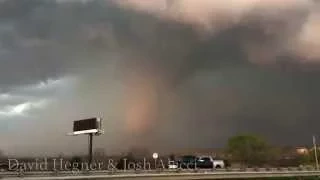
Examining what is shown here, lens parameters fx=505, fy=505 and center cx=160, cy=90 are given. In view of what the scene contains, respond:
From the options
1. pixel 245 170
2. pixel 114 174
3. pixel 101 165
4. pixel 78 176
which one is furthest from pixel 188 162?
pixel 78 176

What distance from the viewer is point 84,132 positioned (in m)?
143

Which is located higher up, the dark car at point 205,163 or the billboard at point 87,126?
the billboard at point 87,126

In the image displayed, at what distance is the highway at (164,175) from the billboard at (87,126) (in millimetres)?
29624

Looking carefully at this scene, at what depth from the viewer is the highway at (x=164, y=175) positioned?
95088mm

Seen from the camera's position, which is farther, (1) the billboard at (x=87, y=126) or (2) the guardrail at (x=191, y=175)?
(1) the billboard at (x=87, y=126)

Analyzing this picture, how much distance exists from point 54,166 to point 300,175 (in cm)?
7401

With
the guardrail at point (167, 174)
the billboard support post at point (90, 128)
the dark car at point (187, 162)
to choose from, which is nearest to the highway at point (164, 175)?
the guardrail at point (167, 174)

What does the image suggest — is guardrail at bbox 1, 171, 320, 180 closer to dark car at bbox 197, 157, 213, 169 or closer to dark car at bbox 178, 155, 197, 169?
dark car at bbox 197, 157, 213, 169

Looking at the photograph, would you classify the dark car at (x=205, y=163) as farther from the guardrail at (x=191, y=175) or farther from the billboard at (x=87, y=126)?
the billboard at (x=87, y=126)

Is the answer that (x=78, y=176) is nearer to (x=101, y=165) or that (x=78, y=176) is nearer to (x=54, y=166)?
(x=54, y=166)

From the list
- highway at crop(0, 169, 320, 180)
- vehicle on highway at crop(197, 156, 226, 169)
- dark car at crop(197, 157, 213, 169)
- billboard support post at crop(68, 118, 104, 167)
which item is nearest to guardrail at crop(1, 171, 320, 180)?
highway at crop(0, 169, 320, 180)

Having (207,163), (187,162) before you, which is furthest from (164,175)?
(187,162)

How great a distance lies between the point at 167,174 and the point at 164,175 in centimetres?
138

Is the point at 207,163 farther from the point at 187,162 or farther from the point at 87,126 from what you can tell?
the point at 87,126
